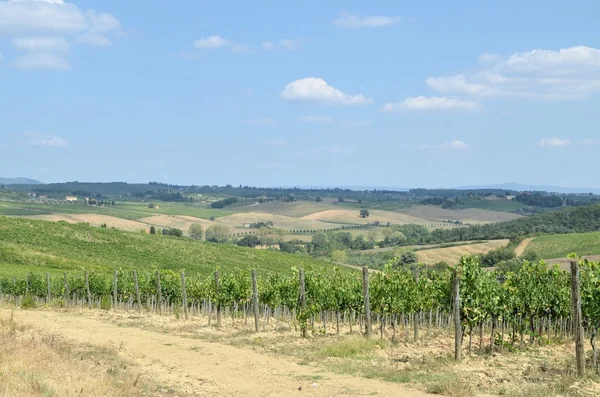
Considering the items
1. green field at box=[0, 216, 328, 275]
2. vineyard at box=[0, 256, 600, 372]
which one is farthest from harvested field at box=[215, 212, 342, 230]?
vineyard at box=[0, 256, 600, 372]

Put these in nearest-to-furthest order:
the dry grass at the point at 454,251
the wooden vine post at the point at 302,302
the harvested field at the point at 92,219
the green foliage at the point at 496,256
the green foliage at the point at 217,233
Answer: the wooden vine post at the point at 302,302 < the green foliage at the point at 496,256 < the dry grass at the point at 454,251 < the harvested field at the point at 92,219 < the green foliage at the point at 217,233

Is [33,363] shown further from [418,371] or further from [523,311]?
[523,311]

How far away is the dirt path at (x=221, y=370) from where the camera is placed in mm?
13094

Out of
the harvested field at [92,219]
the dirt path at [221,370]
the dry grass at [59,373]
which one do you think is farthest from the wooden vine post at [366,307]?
the harvested field at [92,219]

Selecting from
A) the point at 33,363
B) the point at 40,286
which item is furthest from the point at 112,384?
the point at 40,286

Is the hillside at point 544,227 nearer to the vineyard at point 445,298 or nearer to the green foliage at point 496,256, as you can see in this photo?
the green foliage at point 496,256

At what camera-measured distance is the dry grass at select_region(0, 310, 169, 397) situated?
36.0 feet

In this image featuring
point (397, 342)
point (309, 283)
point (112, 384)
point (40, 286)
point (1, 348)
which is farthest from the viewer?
point (40, 286)

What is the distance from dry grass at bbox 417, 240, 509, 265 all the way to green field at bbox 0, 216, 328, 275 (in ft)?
71.1

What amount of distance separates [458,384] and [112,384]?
6.44 m

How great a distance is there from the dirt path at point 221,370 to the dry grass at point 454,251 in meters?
80.4

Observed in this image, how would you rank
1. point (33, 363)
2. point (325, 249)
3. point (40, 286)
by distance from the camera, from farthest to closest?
1. point (325, 249)
2. point (40, 286)
3. point (33, 363)

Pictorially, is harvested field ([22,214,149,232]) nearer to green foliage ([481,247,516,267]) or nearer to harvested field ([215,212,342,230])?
harvested field ([215,212,342,230])

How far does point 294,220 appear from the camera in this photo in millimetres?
196250
